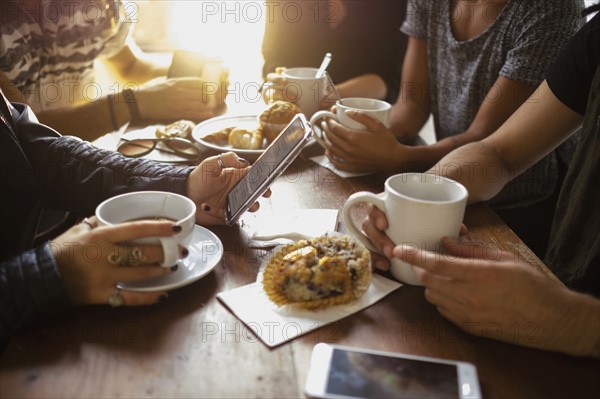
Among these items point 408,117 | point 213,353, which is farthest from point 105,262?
point 408,117

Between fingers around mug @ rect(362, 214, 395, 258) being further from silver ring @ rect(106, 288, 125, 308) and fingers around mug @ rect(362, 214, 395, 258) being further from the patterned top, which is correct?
the patterned top

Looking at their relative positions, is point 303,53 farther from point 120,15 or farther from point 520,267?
point 520,267

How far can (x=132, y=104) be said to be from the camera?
4.77 feet

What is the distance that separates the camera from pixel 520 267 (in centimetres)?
64

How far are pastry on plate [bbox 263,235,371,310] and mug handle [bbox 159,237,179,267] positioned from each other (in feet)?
0.42

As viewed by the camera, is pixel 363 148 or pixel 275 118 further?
pixel 275 118

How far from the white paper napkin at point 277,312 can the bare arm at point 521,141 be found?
16.6 inches

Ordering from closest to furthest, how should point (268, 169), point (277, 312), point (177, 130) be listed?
point (277, 312), point (268, 169), point (177, 130)

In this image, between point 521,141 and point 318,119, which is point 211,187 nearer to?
point 318,119

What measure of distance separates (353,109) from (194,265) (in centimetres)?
59

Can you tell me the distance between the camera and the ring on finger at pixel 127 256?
642 millimetres

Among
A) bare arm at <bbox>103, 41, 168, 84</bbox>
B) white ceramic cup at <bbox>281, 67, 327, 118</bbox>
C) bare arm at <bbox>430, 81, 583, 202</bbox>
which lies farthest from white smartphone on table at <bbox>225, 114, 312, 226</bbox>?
bare arm at <bbox>103, 41, 168, 84</bbox>

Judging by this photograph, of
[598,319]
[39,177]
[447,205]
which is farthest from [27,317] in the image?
[598,319]

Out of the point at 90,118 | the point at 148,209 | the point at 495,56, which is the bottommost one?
the point at 90,118
